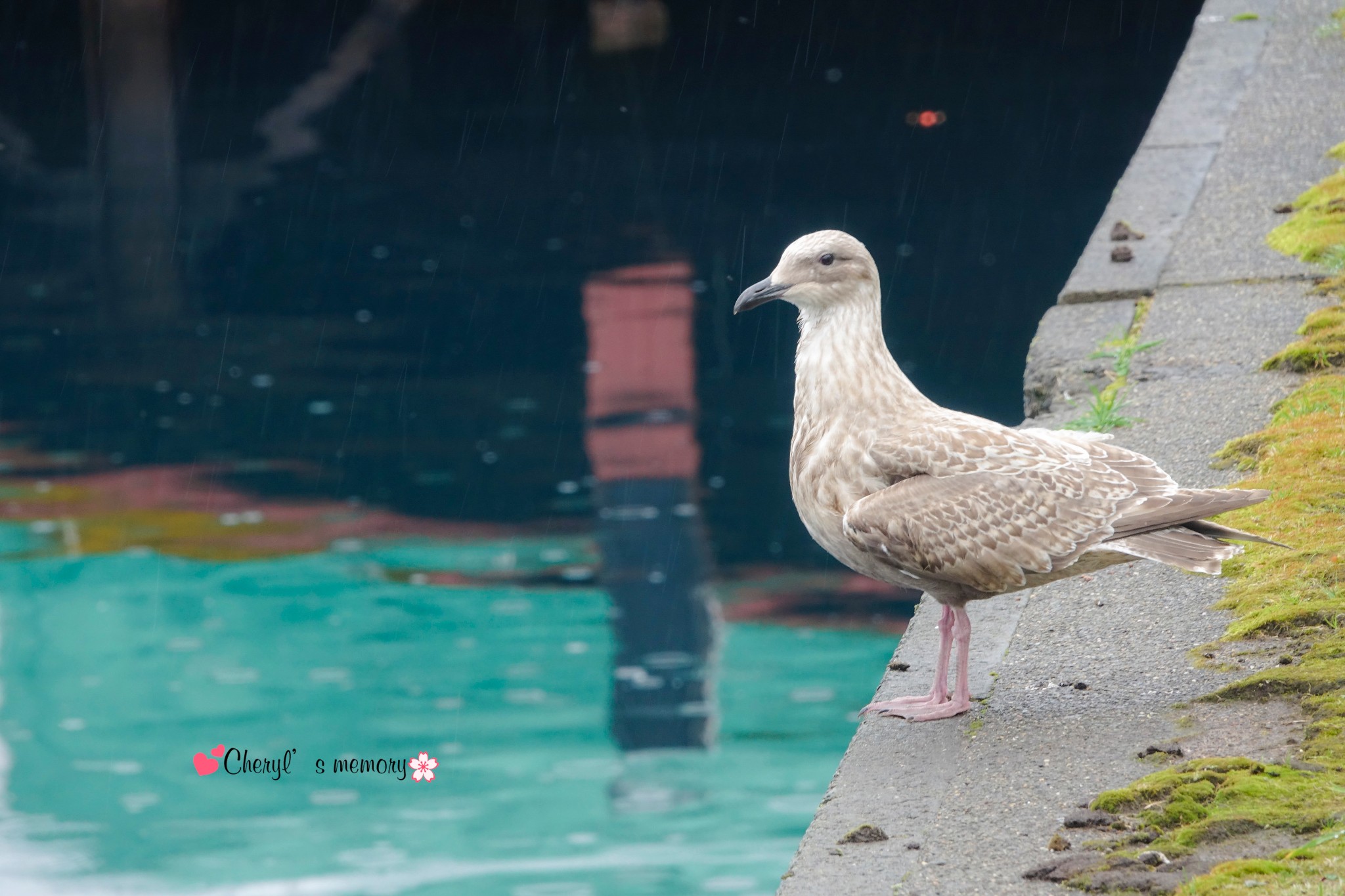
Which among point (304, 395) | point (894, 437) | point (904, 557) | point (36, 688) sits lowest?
point (36, 688)

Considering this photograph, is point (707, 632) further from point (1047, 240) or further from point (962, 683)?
point (1047, 240)

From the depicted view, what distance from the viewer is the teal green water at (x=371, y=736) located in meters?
6.36

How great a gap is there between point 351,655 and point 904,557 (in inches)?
188

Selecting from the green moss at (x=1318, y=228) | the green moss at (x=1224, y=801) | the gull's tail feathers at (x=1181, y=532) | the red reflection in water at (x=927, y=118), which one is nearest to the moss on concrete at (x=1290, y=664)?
the green moss at (x=1224, y=801)

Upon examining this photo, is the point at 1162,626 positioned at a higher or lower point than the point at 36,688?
higher

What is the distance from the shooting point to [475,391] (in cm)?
1089

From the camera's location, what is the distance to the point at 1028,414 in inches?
251

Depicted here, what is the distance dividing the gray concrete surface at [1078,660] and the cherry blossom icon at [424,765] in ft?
9.11

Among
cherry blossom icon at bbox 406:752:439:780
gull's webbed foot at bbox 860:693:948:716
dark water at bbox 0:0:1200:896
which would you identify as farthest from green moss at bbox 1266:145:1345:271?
cherry blossom icon at bbox 406:752:439:780

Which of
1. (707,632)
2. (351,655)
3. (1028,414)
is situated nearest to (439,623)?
(351,655)

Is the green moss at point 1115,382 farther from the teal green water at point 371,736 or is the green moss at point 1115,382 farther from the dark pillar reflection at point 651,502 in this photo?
the dark pillar reflection at point 651,502

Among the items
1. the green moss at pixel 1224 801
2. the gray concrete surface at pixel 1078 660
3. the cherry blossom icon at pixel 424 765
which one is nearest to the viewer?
the green moss at pixel 1224 801

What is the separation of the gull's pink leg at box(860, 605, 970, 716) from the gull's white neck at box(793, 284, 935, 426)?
0.53 metres

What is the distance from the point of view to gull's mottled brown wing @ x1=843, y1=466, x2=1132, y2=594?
12.1 ft
